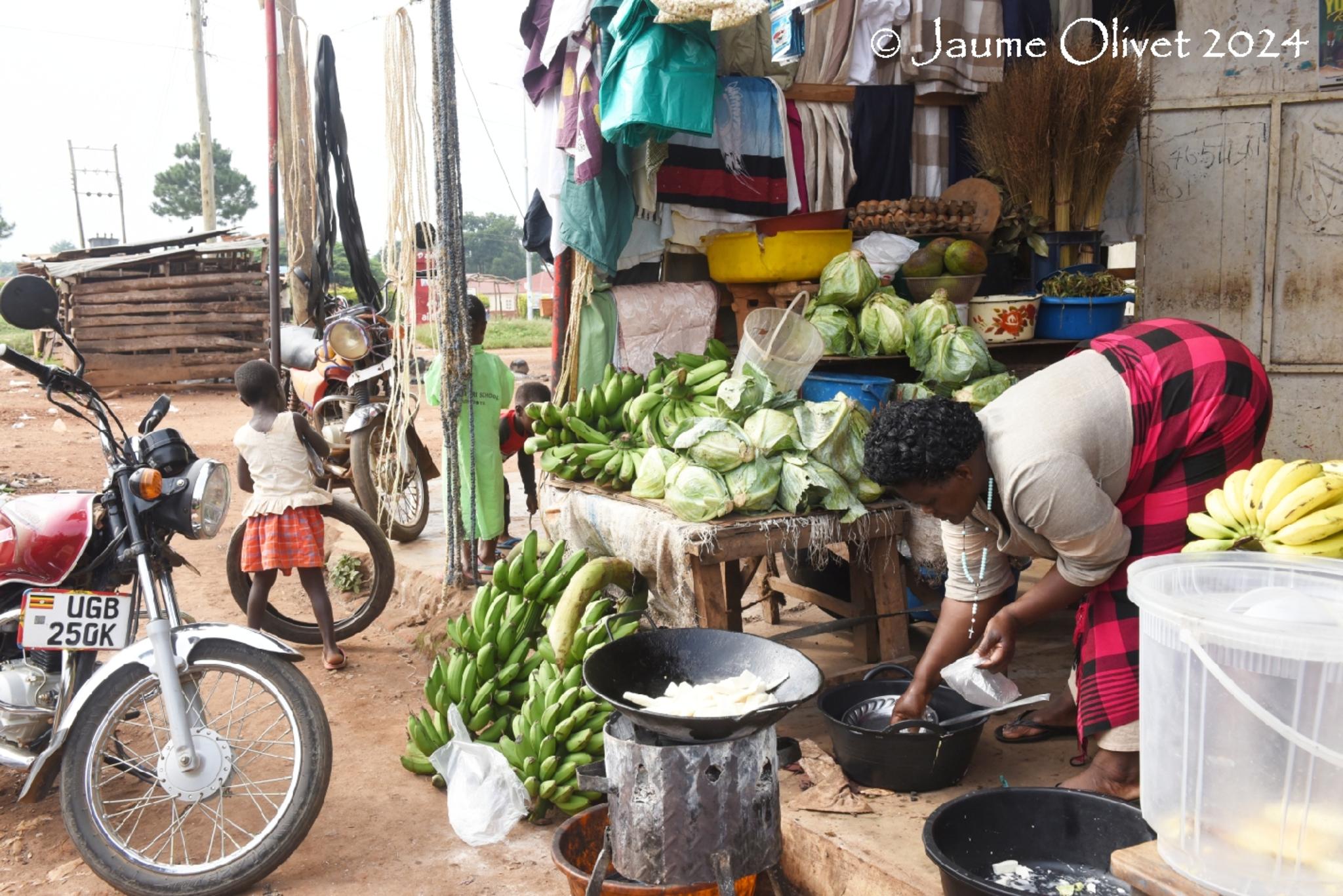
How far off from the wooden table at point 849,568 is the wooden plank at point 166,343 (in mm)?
13680

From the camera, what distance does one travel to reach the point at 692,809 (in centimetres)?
251

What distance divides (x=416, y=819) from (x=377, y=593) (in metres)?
1.98

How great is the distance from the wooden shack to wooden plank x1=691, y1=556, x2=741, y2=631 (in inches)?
555

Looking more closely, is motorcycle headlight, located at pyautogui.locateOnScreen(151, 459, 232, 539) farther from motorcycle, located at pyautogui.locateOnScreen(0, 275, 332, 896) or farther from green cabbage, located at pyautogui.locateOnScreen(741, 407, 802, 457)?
Answer: green cabbage, located at pyautogui.locateOnScreen(741, 407, 802, 457)

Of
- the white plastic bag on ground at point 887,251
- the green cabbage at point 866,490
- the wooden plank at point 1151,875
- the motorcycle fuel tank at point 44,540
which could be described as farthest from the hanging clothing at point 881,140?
the wooden plank at point 1151,875

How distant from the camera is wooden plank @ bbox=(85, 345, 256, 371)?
51.2 feet

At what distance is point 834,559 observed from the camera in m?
4.66

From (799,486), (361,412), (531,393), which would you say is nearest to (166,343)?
(361,412)

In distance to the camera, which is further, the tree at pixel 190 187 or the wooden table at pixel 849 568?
the tree at pixel 190 187

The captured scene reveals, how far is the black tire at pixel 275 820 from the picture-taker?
9.78ft

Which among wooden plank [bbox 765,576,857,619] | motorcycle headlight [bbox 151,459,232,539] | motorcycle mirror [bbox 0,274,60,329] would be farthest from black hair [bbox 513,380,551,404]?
motorcycle mirror [bbox 0,274,60,329]

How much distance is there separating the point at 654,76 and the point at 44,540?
2.88 meters

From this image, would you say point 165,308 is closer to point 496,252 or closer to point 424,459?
point 424,459

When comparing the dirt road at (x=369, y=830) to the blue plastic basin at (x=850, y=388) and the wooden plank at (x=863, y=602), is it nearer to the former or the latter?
the wooden plank at (x=863, y=602)
